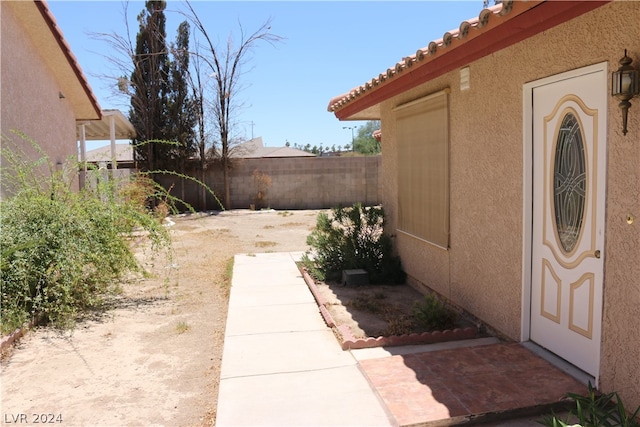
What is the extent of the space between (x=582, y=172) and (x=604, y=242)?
634mm

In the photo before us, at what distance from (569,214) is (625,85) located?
127 cm

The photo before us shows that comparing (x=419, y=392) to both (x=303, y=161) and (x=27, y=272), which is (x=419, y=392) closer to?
(x=27, y=272)

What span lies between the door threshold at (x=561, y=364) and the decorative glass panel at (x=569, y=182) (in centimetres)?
95

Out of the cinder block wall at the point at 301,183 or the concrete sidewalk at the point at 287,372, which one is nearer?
the concrete sidewalk at the point at 287,372

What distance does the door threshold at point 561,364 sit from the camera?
4.13m

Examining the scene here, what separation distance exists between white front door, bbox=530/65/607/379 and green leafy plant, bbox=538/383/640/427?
39 centimetres

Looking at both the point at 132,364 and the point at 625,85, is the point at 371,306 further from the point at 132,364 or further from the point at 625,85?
the point at 625,85

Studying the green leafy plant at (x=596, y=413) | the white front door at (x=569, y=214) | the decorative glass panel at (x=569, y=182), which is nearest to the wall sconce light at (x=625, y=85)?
the white front door at (x=569, y=214)

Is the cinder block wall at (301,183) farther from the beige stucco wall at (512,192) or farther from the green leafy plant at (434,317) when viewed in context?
→ the green leafy plant at (434,317)

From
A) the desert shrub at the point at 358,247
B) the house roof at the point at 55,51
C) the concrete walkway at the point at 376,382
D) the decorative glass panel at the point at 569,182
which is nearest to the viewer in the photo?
the concrete walkway at the point at 376,382

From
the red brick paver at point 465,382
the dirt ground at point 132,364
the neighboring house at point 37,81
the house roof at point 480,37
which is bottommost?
the dirt ground at point 132,364

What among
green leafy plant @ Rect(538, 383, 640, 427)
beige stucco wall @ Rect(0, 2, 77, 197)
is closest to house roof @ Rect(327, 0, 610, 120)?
green leafy plant @ Rect(538, 383, 640, 427)

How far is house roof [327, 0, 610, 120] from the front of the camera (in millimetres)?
3463

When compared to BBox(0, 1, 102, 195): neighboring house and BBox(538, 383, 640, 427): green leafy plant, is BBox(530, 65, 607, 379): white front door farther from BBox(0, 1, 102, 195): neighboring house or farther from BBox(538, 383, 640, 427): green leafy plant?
BBox(0, 1, 102, 195): neighboring house
